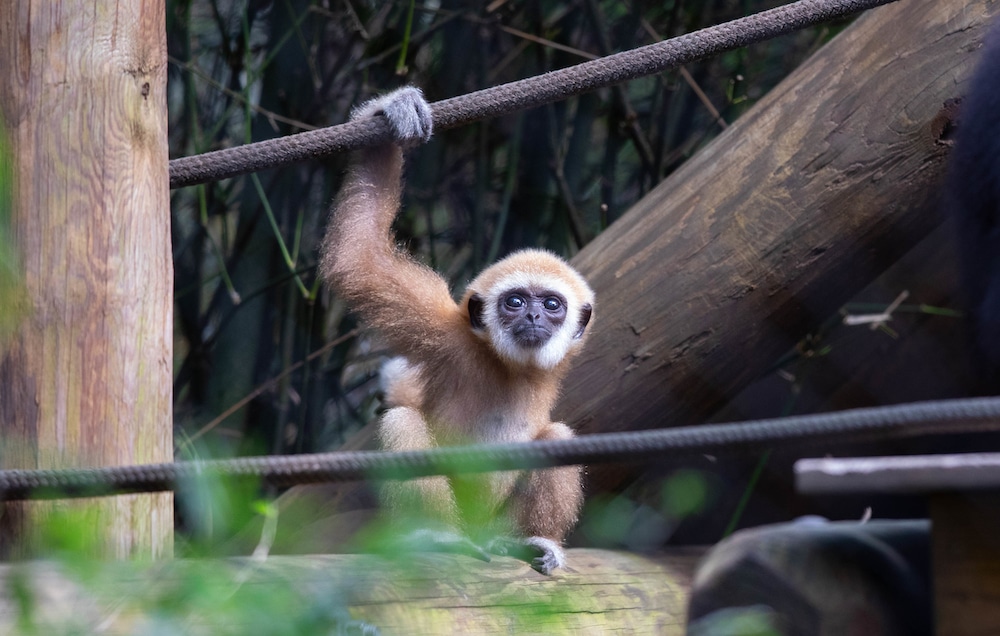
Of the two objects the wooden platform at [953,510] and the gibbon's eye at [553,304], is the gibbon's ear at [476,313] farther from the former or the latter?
the wooden platform at [953,510]

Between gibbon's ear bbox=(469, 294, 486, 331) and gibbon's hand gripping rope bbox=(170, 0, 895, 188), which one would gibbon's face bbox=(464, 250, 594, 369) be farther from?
gibbon's hand gripping rope bbox=(170, 0, 895, 188)

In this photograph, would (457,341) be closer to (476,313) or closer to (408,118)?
(476,313)

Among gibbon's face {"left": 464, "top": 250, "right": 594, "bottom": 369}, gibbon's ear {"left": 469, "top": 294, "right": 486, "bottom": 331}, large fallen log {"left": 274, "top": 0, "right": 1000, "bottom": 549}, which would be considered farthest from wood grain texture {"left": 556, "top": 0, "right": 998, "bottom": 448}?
gibbon's ear {"left": 469, "top": 294, "right": 486, "bottom": 331}

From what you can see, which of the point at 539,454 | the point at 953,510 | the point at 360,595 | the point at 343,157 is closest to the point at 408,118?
the point at 360,595

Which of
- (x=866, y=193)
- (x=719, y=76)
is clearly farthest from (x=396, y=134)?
(x=719, y=76)

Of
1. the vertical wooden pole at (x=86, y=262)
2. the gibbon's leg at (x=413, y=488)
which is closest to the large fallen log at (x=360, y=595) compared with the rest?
the gibbon's leg at (x=413, y=488)

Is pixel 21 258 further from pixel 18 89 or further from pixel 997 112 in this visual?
pixel 997 112

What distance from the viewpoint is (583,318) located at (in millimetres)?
3277

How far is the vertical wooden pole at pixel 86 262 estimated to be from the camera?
2.23 meters

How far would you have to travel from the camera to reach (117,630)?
3.26ft

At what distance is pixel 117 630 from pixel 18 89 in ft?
5.63

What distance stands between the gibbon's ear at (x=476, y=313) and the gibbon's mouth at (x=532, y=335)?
4.6 inches

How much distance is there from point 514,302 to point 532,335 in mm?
140

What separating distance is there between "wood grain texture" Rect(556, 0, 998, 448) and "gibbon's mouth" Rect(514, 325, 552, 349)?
0.76ft
